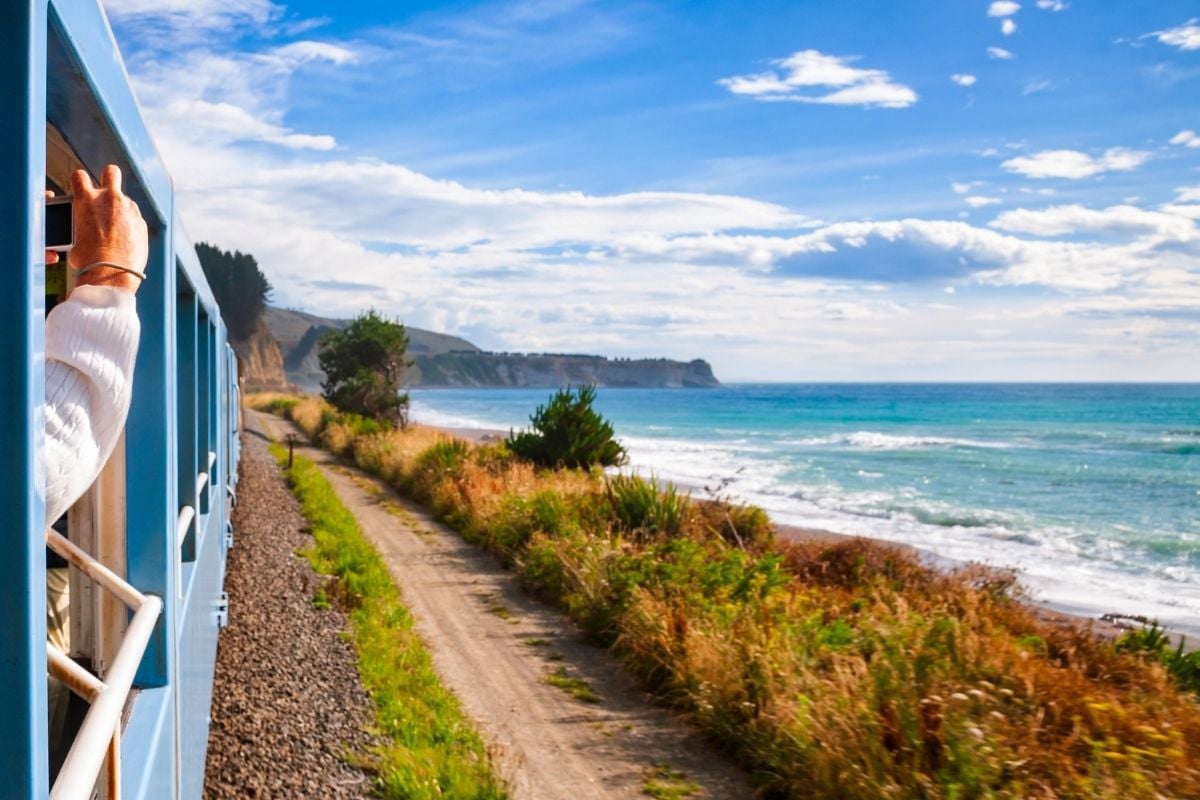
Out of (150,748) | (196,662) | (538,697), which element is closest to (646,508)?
(538,697)

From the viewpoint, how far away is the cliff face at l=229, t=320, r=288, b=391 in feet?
242

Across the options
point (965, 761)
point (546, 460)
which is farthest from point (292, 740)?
point (546, 460)

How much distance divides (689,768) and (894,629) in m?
1.56

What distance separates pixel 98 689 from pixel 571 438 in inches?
601

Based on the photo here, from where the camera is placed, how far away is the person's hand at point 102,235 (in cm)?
172

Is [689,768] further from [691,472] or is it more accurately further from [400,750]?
[691,472]

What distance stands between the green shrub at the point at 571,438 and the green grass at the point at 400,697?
560cm

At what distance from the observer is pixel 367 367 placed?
33.3m

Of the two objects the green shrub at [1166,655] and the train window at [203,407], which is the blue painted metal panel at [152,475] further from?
the green shrub at [1166,655]

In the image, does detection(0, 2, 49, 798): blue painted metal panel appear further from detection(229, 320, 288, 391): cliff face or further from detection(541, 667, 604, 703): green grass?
detection(229, 320, 288, 391): cliff face

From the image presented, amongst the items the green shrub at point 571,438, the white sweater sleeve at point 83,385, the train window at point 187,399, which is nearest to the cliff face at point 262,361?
the green shrub at point 571,438

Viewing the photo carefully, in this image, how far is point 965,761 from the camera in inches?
188

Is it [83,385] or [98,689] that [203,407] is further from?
A: [83,385]

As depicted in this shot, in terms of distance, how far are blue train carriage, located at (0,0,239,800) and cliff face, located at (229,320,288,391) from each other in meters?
71.6
